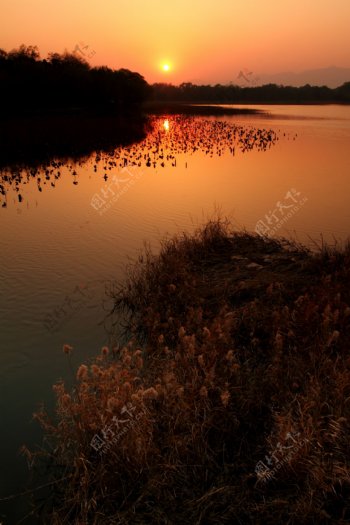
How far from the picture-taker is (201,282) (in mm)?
7859

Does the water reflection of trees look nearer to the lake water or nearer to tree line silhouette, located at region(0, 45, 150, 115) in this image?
the lake water

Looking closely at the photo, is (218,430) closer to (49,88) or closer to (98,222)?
(98,222)

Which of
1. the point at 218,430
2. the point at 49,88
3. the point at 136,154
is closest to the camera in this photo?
the point at 218,430

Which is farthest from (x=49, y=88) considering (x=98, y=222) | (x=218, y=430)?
(x=218, y=430)

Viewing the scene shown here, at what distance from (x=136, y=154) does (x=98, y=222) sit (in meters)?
12.8

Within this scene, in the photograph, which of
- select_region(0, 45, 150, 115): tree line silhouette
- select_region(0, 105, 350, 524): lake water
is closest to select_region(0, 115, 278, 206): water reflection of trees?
select_region(0, 105, 350, 524): lake water

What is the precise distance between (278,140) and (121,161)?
549 inches

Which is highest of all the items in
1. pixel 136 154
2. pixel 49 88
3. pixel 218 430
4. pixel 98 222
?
pixel 49 88

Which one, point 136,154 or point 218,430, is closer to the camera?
point 218,430

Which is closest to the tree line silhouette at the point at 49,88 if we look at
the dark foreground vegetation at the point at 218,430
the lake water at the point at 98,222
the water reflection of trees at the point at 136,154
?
the water reflection of trees at the point at 136,154

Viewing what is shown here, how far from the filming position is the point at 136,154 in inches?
945

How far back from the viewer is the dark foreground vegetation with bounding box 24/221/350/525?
138 inches

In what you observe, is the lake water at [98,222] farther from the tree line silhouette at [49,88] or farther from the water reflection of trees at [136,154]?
the tree line silhouette at [49,88]

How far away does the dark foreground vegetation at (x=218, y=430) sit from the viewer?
138 inches
